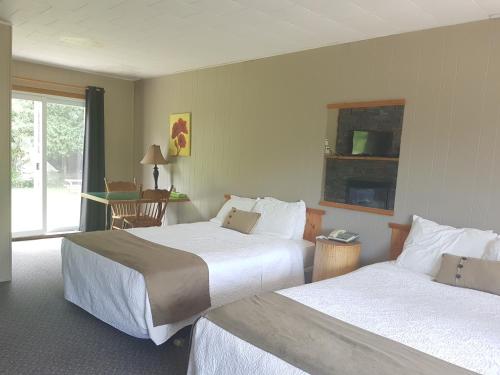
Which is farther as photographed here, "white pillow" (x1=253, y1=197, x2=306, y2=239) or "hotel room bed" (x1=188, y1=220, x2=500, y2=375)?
"white pillow" (x1=253, y1=197, x2=306, y2=239)

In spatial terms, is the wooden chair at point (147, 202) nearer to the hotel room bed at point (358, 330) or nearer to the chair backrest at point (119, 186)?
the chair backrest at point (119, 186)

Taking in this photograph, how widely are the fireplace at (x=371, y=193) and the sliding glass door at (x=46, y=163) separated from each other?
408 centimetres

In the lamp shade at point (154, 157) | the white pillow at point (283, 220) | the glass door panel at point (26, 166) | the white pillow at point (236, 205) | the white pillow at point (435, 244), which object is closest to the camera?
the white pillow at point (435, 244)

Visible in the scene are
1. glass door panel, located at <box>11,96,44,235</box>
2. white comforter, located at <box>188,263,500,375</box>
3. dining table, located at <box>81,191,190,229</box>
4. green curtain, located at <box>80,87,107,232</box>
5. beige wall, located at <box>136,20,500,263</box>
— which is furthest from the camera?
green curtain, located at <box>80,87,107,232</box>

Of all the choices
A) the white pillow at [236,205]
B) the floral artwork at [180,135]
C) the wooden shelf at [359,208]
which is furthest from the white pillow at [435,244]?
the floral artwork at [180,135]

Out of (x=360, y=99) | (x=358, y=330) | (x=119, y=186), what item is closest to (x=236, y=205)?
(x=360, y=99)

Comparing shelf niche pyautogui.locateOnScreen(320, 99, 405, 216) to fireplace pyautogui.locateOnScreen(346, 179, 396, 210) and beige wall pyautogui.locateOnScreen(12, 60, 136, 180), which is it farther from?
beige wall pyautogui.locateOnScreen(12, 60, 136, 180)

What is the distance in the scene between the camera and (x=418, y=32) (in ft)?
9.70

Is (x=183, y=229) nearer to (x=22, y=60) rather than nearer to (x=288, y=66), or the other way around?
(x=288, y=66)

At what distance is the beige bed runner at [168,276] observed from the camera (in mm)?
2426

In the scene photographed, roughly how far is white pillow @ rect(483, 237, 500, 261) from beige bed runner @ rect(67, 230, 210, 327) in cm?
187

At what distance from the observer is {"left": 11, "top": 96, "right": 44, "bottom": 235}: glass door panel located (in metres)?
5.01

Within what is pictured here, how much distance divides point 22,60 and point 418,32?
15.3 feet

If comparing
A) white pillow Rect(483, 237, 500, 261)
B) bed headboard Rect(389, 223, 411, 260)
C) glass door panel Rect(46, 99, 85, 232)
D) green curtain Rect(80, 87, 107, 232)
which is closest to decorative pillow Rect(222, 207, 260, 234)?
bed headboard Rect(389, 223, 411, 260)
